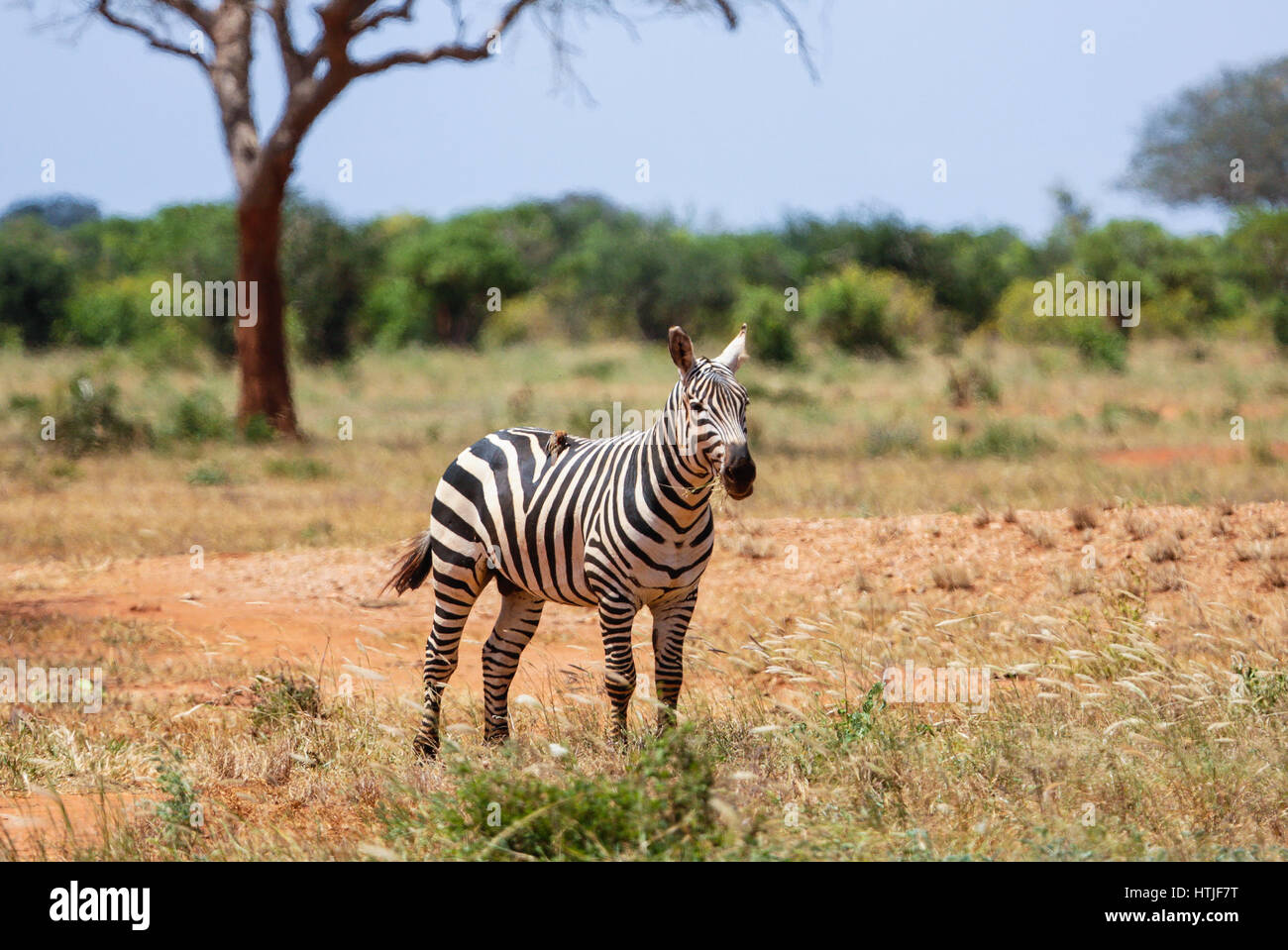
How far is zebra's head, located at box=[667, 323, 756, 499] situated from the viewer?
4969 mm

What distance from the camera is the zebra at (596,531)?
5375 millimetres

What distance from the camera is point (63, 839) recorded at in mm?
4598

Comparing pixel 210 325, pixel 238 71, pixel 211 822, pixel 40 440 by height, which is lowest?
pixel 211 822

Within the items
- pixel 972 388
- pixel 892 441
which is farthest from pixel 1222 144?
pixel 892 441

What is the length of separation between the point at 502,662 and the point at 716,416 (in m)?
1.81

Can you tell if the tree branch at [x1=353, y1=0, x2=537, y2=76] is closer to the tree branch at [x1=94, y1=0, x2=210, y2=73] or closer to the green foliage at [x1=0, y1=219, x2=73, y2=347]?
the tree branch at [x1=94, y1=0, x2=210, y2=73]

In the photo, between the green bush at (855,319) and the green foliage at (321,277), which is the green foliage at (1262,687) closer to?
the green bush at (855,319)

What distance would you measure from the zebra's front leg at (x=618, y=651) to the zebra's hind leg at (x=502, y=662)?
2.34 feet

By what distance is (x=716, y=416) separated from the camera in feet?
17.0

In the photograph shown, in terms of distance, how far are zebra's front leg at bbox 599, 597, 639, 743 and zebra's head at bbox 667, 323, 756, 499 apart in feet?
2.47
